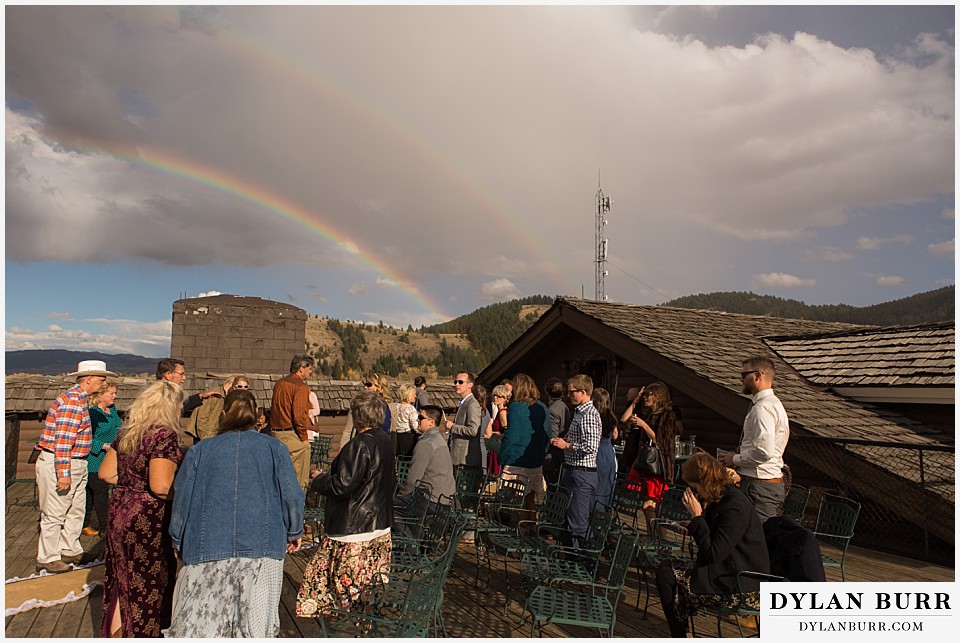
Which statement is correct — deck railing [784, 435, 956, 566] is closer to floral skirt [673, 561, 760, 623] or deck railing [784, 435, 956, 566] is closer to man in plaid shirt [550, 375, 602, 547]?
man in plaid shirt [550, 375, 602, 547]

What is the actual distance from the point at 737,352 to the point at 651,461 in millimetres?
6848

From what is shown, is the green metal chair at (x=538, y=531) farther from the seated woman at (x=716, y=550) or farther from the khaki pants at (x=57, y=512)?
the khaki pants at (x=57, y=512)

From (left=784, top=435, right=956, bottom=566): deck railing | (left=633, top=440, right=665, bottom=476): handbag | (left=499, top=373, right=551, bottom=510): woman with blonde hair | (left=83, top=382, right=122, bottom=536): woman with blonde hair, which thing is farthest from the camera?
(left=784, top=435, right=956, bottom=566): deck railing

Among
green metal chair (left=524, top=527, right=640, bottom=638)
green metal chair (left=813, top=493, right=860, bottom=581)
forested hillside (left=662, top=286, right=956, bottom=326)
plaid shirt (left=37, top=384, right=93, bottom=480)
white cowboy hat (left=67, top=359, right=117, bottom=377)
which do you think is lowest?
green metal chair (left=524, top=527, right=640, bottom=638)

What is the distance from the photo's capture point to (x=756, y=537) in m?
3.98

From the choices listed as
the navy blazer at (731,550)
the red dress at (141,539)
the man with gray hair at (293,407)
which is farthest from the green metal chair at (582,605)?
the man with gray hair at (293,407)

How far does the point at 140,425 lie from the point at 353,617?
1.73m

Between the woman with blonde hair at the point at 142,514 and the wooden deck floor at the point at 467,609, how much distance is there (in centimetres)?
106

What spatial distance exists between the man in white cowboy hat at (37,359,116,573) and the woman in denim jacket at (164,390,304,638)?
9.46 feet

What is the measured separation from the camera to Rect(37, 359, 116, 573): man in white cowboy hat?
18.1 feet

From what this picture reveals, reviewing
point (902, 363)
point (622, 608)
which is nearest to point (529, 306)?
point (902, 363)

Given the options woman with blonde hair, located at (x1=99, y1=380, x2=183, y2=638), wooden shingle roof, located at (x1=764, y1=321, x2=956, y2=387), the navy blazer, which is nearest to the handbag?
the navy blazer

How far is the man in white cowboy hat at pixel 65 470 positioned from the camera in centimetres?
553

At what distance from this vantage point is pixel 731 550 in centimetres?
396
